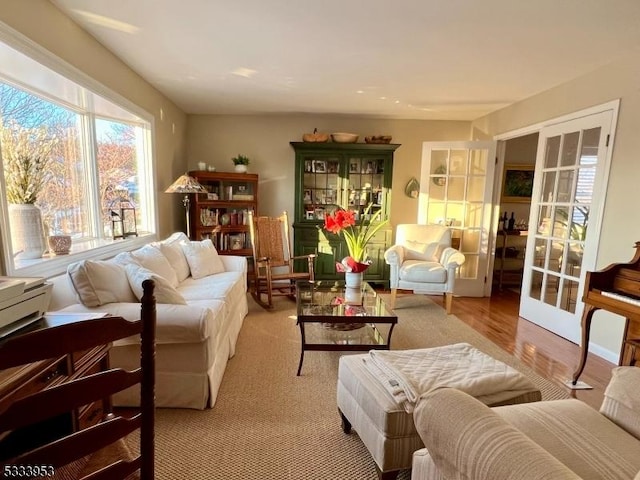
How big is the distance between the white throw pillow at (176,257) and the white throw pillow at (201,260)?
47 millimetres

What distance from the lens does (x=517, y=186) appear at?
192 inches

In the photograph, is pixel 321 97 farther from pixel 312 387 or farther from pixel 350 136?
pixel 312 387

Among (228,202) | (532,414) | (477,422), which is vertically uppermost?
(228,202)

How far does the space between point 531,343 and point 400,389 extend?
2228 mm

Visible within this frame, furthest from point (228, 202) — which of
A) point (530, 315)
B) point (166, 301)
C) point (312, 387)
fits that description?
point (530, 315)

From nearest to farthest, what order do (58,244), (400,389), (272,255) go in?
1. (400,389)
2. (58,244)
3. (272,255)

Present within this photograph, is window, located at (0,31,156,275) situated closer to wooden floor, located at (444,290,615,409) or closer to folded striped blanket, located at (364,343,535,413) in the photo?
folded striped blanket, located at (364,343,535,413)

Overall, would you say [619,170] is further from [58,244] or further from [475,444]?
[58,244]

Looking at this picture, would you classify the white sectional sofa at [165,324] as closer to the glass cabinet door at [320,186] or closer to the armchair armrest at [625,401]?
the armchair armrest at [625,401]

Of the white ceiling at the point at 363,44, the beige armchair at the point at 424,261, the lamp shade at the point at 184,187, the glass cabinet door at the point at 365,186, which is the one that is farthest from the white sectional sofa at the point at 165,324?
the glass cabinet door at the point at 365,186

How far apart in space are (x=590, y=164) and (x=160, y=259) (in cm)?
372

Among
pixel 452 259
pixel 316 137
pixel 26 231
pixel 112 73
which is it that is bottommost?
pixel 452 259

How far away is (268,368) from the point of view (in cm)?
239

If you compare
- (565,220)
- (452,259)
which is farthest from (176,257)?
(565,220)
